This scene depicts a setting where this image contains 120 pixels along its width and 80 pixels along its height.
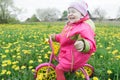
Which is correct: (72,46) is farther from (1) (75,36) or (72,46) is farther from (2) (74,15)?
(2) (74,15)

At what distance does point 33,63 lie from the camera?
176 inches

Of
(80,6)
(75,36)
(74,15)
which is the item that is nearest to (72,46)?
(75,36)

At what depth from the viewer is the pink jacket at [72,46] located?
3.28 meters

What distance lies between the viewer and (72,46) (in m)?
3.51

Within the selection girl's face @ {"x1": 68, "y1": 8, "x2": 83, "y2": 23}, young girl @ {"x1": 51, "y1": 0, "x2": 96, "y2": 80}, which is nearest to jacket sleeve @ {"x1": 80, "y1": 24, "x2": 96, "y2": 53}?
young girl @ {"x1": 51, "y1": 0, "x2": 96, "y2": 80}

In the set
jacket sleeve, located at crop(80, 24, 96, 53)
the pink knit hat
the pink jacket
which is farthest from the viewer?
the pink knit hat

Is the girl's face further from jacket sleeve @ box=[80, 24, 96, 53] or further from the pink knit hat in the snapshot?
jacket sleeve @ box=[80, 24, 96, 53]

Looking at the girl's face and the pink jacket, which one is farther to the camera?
Answer: the girl's face

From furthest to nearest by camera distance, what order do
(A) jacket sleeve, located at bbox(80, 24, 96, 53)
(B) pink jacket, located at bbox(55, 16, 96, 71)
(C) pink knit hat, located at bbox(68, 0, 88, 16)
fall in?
(C) pink knit hat, located at bbox(68, 0, 88, 16) < (B) pink jacket, located at bbox(55, 16, 96, 71) < (A) jacket sleeve, located at bbox(80, 24, 96, 53)

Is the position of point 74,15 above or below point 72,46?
above

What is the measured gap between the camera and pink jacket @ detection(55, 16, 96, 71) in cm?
328

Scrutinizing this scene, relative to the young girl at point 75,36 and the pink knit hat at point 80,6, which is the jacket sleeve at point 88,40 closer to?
the young girl at point 75,36

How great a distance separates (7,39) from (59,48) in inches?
131

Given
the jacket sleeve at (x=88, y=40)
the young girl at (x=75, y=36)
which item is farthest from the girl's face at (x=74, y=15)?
the jacket sleeve at (x=88, y=40)
